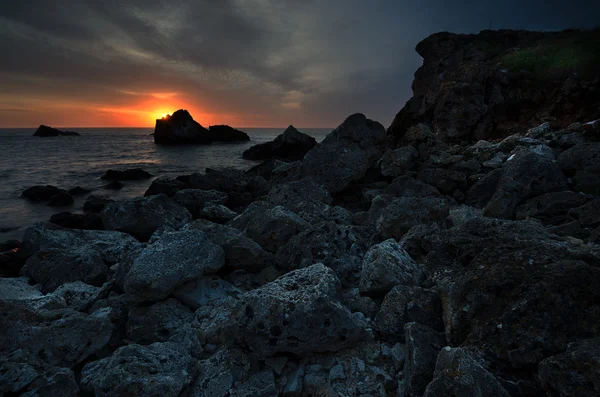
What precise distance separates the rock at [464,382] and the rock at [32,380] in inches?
128

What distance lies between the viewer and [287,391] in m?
3.03

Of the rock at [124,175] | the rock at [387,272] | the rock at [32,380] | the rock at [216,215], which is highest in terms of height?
the rock at [387,272]

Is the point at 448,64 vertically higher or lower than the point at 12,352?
higher

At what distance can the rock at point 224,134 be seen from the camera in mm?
87688

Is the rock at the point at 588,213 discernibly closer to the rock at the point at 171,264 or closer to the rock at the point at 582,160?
the rock at the point at 582,160

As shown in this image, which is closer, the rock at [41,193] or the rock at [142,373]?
the rock at [142,373]

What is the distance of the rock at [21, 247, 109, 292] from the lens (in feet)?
19.5

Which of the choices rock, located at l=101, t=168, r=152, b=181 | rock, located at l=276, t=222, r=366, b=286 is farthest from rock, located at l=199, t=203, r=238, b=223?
rock, located at l=101, t=168, r=152, b=181

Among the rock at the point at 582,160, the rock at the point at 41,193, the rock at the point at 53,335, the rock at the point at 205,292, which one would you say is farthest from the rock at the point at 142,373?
the rock at the point at 41,193

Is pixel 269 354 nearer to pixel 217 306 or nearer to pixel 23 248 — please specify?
pixel 217 306

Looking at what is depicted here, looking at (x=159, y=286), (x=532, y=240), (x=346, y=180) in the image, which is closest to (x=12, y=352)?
(x=159, y=286)

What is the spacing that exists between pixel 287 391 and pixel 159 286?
2.26 metres

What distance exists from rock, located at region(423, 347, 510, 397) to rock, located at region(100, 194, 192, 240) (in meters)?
7.95

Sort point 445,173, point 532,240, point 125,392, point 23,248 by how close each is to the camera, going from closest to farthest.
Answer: point 125,392
point 532,240
point 23,248
point 445,173
